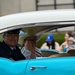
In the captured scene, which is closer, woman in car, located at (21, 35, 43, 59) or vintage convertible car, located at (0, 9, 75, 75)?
vintage convertible car, located at (0, 9, 75, 75)

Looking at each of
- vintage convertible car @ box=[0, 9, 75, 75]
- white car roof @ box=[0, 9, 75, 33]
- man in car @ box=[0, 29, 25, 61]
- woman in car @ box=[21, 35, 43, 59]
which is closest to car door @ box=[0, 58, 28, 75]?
vintage convertible car @ box=[0, 9, 75, 75]

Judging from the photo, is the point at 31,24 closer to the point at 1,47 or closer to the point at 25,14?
the point at 25,14

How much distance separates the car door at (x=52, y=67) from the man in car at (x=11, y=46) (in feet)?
1.37

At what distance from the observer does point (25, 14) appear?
3.98 m

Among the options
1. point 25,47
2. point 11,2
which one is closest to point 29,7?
point 11,2

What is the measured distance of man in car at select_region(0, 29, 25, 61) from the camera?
13.2ft

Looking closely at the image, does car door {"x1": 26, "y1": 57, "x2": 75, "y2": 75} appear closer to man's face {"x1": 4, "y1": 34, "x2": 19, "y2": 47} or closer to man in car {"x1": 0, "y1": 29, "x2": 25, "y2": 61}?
man in car {"x1": 0, "y1": 29, "x2": 25, "y2": 61}

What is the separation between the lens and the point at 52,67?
3670mm

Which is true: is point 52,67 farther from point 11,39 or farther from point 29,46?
point 29,46

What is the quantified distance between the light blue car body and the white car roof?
39cm

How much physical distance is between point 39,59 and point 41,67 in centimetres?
19

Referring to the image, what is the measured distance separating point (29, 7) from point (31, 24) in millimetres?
16118

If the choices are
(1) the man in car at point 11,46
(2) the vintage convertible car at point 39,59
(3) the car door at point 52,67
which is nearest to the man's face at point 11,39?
(1) the man in car at point 11,46

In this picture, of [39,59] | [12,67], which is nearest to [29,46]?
[39,59]
